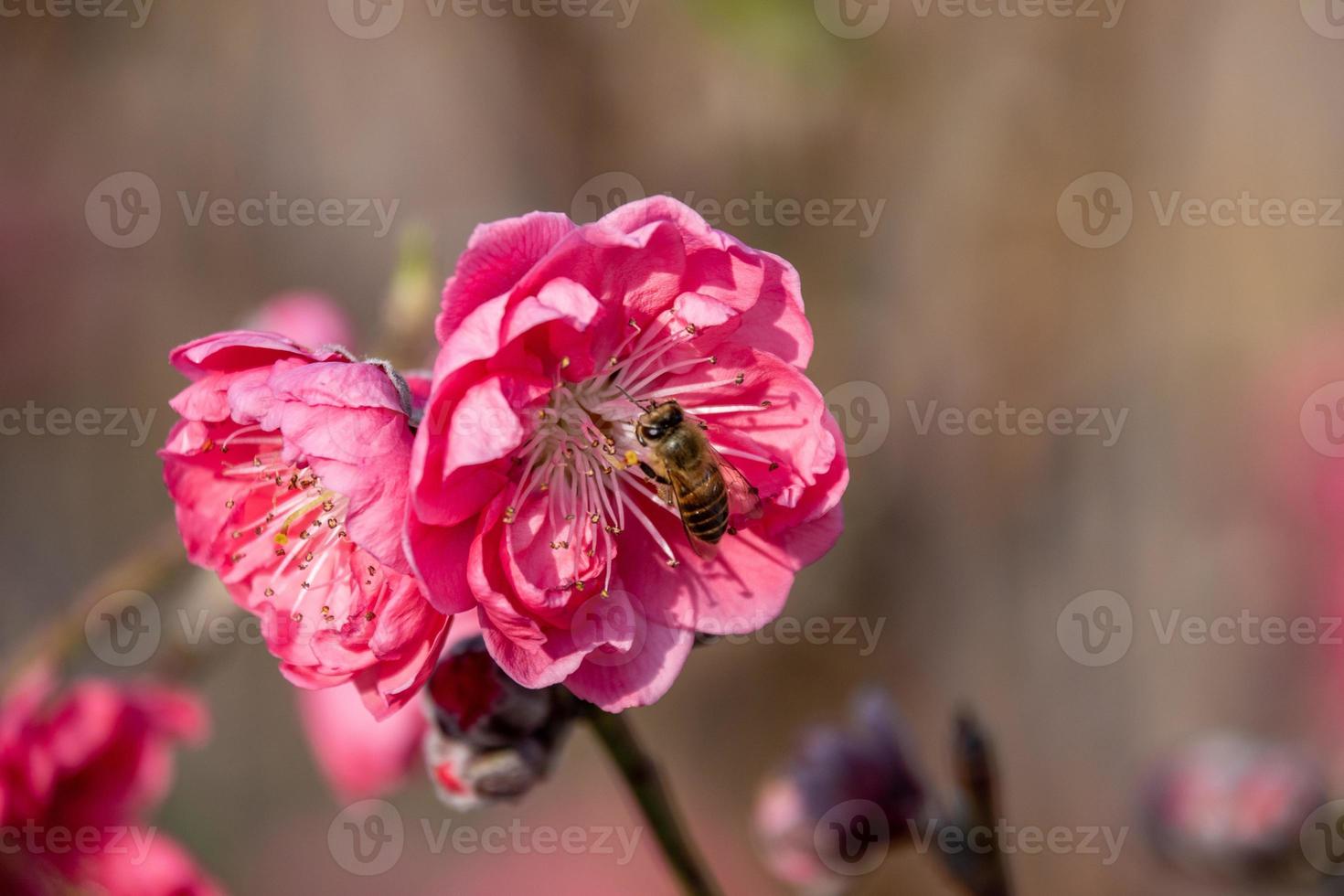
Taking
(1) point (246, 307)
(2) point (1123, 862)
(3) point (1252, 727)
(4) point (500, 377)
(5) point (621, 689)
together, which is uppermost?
(4) point (500, 377)

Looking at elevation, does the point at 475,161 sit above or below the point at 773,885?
above

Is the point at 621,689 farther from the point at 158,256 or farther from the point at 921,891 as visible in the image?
the point at 158,256

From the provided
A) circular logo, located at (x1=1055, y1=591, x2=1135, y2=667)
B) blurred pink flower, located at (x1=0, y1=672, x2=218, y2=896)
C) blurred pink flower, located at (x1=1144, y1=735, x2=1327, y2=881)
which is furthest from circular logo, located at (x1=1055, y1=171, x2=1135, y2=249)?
blurred pink flower, located at (x1=0, y1=672, x2=218, y2=896)

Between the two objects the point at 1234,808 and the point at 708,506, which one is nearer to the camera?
the point at 708,506

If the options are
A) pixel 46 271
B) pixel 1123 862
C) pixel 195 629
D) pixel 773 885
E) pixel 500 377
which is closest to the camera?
pixel 500 377

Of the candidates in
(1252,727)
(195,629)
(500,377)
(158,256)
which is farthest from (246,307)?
(1252,727)

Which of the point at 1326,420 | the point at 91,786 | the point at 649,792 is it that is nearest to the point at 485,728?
the point at 649,792

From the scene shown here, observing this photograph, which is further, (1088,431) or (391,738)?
(1088,431)

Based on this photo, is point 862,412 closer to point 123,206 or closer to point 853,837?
point 853,837
